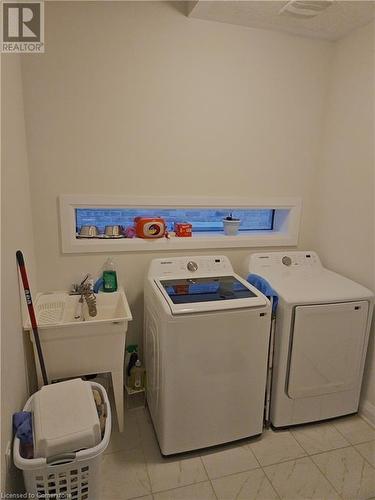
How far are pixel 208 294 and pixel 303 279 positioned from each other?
0.76 metres

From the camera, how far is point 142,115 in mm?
2051

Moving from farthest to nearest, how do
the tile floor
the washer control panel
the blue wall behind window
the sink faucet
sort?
the blue wall behind window → the washer control panel → the sink faucet → the tile floor

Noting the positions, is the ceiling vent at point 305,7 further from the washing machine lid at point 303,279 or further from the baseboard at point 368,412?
the baseboard at point 368,412

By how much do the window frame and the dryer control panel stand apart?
147 millimetres

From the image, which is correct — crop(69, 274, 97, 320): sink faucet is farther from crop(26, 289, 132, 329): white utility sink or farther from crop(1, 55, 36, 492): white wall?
crop(1, 55, 36, 492): white wall

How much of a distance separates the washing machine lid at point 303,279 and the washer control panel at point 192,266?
208mm

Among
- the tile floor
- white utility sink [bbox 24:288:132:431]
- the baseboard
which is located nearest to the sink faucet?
white utility sink [bbox 24:288:132:431]


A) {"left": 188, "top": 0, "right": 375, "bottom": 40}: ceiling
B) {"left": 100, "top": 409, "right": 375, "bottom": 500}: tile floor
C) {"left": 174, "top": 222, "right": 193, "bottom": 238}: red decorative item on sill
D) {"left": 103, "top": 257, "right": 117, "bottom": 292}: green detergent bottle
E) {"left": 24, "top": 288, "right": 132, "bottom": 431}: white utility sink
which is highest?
{"left": 188, "top": 0, "right": 375, "bottom": 40}: ceiling

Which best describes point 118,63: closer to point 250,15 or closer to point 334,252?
point 250,15

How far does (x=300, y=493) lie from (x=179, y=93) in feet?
7.79

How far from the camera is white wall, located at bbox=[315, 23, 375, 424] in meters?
2.07

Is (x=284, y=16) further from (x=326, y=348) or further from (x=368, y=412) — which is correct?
(x=368, y=412)

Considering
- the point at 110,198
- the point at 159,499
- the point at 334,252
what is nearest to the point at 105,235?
the point at 110,198

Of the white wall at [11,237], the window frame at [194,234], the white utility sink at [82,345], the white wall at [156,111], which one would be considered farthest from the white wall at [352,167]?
the white wall at [11,237]
